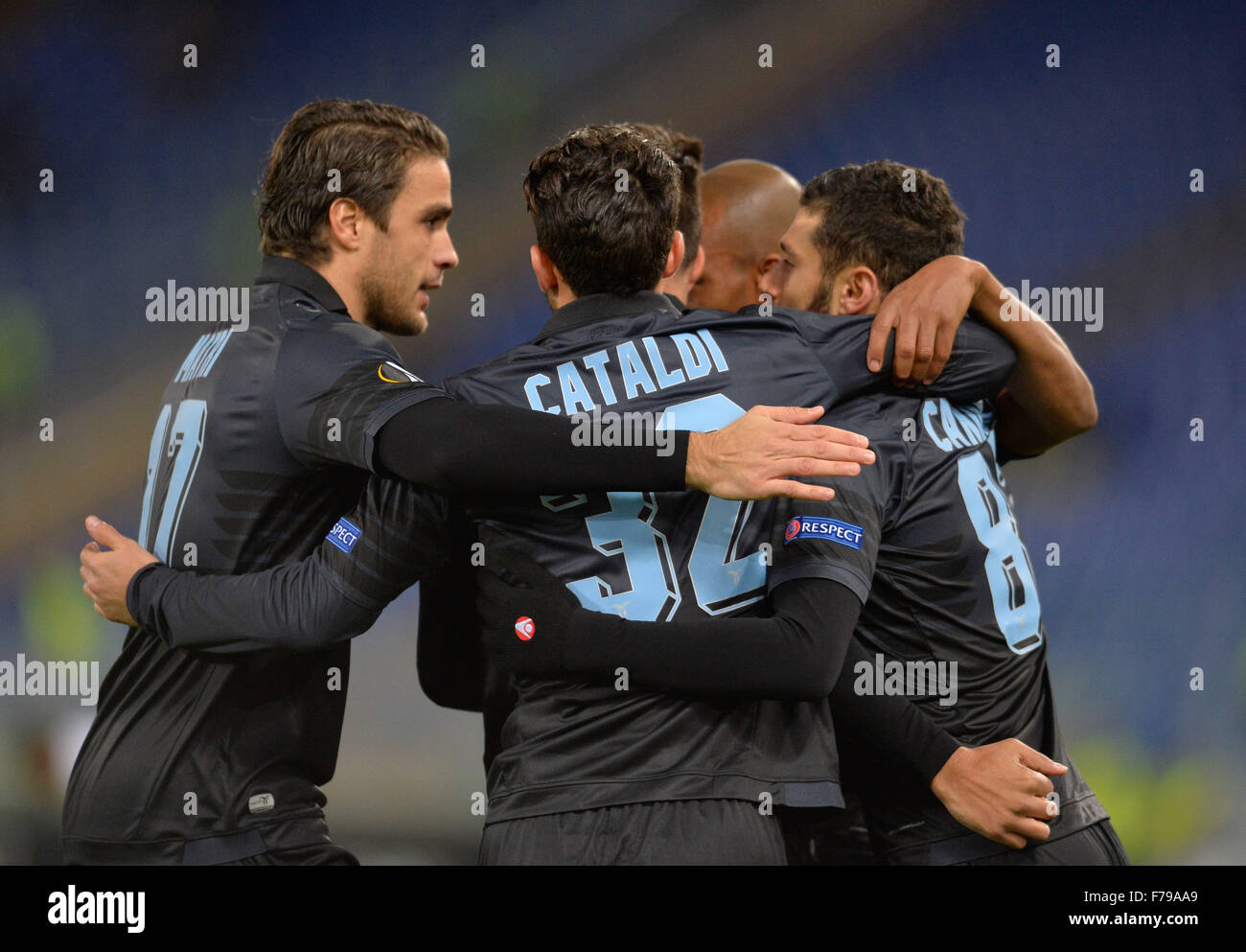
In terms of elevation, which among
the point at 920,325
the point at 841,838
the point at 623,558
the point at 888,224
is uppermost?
the point at 888,224

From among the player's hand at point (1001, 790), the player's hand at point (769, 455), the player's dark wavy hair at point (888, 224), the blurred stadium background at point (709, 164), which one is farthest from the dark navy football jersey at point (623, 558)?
the blurred stadium background at point (709, 164)

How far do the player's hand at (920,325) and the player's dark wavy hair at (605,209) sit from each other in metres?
0.39

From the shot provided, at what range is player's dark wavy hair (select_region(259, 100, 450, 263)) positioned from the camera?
2.09 metres

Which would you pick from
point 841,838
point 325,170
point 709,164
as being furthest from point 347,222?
point 709,164

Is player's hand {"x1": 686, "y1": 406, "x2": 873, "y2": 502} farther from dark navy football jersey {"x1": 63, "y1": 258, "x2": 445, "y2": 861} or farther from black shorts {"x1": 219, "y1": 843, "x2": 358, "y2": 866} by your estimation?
black shorts {"x1": 219, "y1": 843, "x2": 358, "y2": 866}

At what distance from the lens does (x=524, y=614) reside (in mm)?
1554

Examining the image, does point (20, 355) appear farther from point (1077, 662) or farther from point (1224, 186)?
point (1224, 186)

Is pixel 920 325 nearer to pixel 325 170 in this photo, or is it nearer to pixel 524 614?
pixel 524 614

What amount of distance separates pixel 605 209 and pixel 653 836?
2.93 ft

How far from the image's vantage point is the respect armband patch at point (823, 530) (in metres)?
1.59

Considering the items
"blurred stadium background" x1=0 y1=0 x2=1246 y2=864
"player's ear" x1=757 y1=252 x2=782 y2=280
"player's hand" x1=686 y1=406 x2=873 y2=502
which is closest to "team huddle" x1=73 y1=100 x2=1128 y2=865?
"player's hand" x1=686 y1=406 x2=873 y2=502

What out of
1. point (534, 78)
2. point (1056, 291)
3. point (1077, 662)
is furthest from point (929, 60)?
point (1077, 662)

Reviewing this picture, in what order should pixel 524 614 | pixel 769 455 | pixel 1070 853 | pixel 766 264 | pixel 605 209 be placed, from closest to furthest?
pixel 769 455, pixel 524 614, pixel 605 209, pixel 1070 853, pixel 766 264

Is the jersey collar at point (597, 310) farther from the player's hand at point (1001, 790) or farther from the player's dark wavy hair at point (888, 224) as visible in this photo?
the player's hand at point (1001, 790)
